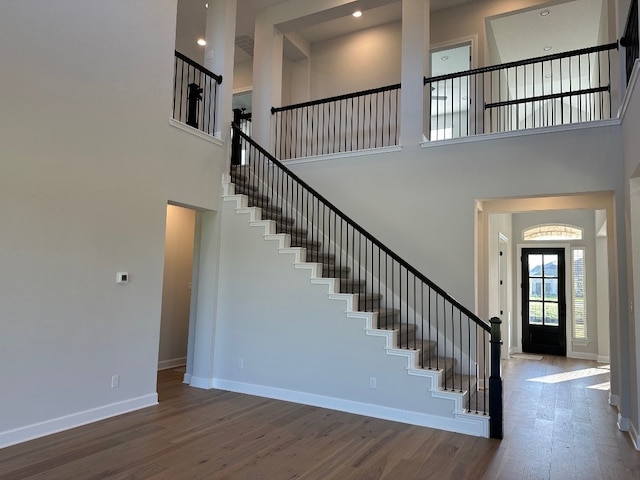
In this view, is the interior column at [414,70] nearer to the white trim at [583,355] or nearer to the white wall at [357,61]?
the white wall at [357,61]

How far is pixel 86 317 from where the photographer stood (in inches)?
164

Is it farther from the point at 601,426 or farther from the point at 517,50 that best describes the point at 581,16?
the point at 601,426

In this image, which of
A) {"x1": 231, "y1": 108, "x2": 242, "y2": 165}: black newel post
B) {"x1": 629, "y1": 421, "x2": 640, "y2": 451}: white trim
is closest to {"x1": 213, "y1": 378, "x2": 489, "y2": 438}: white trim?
{"x1": 629, "y1": 421, "x2": 640, "y2": 451}: white trim

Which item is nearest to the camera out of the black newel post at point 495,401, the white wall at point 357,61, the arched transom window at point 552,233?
the black newel post at point 495,401

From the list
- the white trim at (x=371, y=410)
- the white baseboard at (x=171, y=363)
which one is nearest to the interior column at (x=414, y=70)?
the white trim at (x=371, y=410)

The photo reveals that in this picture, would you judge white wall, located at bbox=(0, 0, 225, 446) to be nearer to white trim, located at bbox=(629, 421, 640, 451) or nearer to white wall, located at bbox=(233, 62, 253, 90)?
white wall, located at bbox=(233, 62, 253, 90)

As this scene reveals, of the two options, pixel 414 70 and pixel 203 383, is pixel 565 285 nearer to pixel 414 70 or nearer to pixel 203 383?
pixel 414 70

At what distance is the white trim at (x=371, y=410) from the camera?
4.16 metres

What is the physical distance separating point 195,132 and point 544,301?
8246mm

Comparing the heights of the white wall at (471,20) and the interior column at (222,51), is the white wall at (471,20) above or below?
above

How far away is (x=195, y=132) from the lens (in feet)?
18.0

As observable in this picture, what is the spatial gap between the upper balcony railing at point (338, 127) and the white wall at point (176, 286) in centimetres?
204

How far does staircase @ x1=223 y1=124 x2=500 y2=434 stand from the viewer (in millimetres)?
4652

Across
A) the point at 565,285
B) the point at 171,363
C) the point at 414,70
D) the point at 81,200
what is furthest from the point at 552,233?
the point at 81,200
